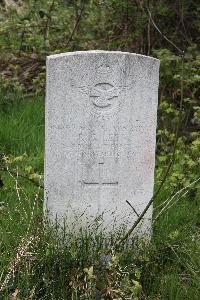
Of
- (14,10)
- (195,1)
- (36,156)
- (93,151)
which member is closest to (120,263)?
(93,151)

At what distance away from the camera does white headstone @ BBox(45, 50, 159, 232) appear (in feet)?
12.3

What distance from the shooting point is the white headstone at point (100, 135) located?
3740 mm

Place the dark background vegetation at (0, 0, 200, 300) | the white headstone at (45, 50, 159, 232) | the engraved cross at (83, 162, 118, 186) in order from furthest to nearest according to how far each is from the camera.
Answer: the engraved cross at (83, 162, 118, 186)
the white headstone at (45, 50, 159, 232)
the dark background vegetation at (0, 0, 200, 300)

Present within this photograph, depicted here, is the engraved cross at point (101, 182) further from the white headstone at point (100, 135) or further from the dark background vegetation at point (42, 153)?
the dark background vegetation at point (42, 153)

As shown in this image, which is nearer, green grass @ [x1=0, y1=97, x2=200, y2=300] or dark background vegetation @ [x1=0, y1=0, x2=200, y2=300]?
green grass @ [x1=0, y1=97, x2=200, y2=300]

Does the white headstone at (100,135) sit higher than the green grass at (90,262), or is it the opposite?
the white headstone at (100,135)

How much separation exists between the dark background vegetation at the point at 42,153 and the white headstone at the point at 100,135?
0.70 feet

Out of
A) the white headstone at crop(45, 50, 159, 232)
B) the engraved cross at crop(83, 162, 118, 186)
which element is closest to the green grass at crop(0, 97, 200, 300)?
the white headstone at crop(45, 50, 159, 232)

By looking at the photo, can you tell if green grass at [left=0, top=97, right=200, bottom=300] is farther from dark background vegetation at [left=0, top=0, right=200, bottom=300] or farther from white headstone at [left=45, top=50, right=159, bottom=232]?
white headstone at [left=45, top=50, right=159, bottom=232]

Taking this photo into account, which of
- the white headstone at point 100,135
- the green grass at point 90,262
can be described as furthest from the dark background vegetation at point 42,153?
the white headstone at point 100,135

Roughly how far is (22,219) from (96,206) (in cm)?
48

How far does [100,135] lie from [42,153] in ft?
5.82

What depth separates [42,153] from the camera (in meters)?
5.57

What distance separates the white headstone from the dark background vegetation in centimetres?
21
